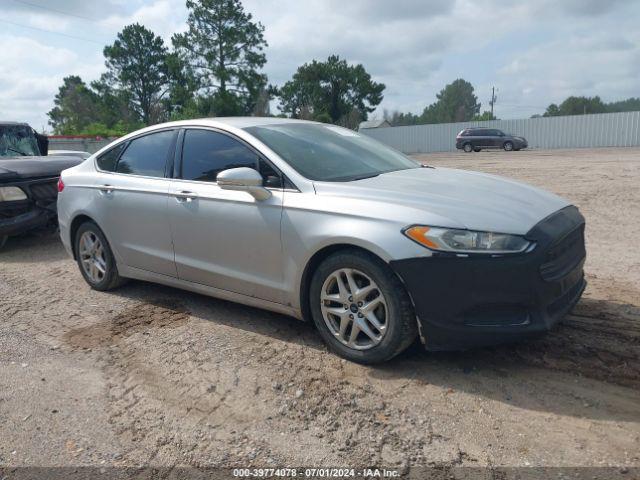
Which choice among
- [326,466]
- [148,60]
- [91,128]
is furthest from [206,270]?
[148,60]

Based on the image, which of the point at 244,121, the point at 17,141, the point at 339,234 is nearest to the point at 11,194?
the point at 17,141

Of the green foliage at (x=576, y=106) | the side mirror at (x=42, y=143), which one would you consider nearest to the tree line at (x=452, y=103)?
the green foliage at (x=576, y=106)

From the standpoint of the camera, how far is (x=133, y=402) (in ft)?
11.2

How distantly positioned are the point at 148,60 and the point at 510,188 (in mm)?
60004

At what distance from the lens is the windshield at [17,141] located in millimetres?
9344

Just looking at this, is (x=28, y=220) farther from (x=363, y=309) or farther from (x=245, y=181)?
(x=363, y=309)

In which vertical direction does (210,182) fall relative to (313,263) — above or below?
above

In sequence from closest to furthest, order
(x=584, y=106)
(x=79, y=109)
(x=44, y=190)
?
(x=44, y=190) → (x=79, y=109) → (x=584, y=106)

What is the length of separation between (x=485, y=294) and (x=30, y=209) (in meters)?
6.97

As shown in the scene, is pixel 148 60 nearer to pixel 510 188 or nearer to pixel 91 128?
pixel 91 128

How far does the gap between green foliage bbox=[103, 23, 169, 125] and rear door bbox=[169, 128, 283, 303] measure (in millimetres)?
55441

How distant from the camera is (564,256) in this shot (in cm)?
354

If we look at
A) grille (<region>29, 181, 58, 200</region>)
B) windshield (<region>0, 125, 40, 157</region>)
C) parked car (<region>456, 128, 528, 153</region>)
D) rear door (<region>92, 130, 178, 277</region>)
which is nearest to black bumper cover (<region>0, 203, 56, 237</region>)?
grille (<region>29, 181, 58, 200</region>)

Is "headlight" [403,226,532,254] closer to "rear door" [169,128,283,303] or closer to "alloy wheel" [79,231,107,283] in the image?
"rear door" [169,128,283,303]
